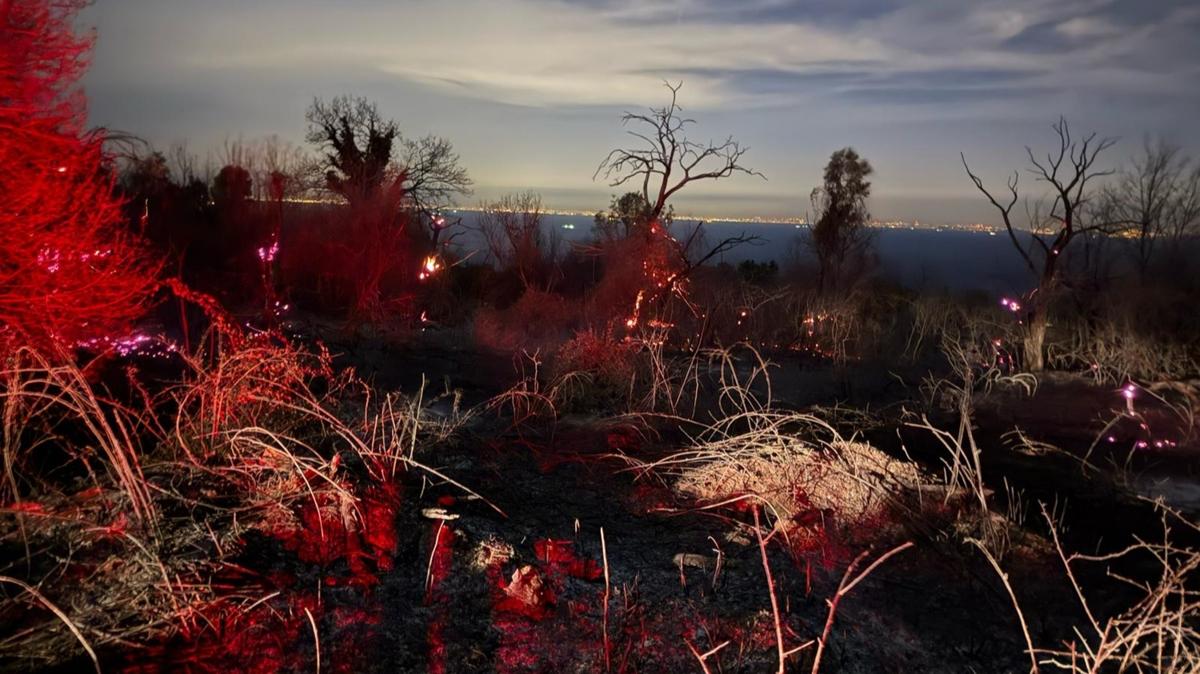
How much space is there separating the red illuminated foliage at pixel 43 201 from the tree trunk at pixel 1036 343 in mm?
12434

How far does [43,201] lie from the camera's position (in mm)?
7355

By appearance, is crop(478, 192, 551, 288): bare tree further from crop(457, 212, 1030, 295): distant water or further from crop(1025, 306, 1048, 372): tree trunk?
crop(1025, 306, 1048, 372): tree trunk

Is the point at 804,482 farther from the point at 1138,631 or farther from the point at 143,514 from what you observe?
the point at 143,514

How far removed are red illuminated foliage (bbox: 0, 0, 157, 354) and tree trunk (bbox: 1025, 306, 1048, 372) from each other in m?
12.4

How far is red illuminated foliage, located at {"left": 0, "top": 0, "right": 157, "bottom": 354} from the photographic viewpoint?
707 cm

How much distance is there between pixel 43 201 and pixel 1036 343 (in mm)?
13165

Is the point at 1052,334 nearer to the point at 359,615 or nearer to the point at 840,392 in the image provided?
the point at 840,392

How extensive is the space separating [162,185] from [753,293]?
14695 millimetres

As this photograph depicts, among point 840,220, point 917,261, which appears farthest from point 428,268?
point 917,261

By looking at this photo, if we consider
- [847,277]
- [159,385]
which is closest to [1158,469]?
[159,385]

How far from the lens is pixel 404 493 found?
5605 mm

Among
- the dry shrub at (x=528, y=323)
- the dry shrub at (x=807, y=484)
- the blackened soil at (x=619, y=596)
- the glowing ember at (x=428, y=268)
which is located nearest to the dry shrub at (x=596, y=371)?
the blackened soil at (x=619, y=596)

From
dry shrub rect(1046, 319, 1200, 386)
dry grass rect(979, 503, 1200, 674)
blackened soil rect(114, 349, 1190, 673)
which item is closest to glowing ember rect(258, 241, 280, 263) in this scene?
blackened soil rect(114, 349, 1190, 673)

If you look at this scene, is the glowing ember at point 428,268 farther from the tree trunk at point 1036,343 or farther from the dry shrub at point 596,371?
the tree trunk at point 1036,343
